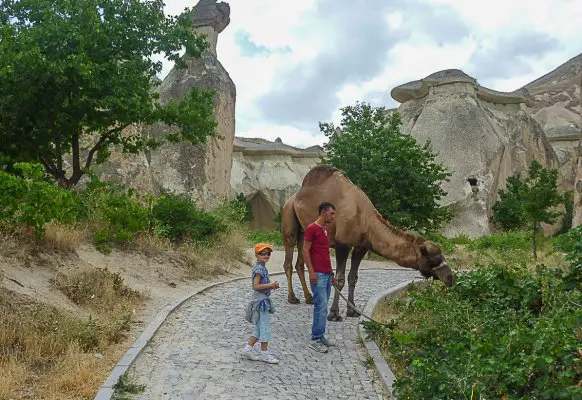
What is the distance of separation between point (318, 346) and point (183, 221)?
8706 mm

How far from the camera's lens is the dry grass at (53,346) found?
5.32 meters

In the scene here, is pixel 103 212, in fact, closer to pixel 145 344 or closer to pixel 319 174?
pixel 319 174

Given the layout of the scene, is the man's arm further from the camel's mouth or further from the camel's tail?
the camel's tail

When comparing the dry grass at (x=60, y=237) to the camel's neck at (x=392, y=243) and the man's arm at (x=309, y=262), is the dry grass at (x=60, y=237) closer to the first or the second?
the man's arm at (x=309, y=262)

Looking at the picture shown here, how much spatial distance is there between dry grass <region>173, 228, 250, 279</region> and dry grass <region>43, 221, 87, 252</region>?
10.1 ft

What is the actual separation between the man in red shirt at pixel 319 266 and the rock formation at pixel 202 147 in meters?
13.0

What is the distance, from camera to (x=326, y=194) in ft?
31.6

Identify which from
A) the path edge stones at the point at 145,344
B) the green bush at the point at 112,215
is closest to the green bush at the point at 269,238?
the green bush at the point at 112,215

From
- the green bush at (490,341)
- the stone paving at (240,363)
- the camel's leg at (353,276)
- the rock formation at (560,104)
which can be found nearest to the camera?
the green bush at (490,341)

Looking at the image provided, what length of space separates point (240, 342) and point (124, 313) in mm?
1844

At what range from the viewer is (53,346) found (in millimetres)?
6215

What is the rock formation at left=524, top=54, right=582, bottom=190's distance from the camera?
4659cm

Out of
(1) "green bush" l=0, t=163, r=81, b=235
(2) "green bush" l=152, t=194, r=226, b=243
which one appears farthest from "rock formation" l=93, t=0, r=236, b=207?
(1) "green bush" l=0, t=163, r=81, b=235

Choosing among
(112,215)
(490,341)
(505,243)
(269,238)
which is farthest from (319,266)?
(269,238)
